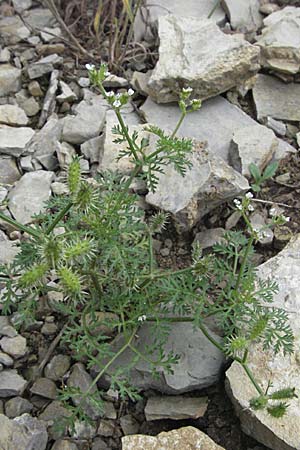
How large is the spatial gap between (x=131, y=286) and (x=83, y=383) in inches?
19.0

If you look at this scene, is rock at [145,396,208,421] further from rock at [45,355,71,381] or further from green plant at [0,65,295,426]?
rock at [45,355,71,381]

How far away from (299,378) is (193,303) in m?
0.51

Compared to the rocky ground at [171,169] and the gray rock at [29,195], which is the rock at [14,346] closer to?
the rocky ground at [171,169]

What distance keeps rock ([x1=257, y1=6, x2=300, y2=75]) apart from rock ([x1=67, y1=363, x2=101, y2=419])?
217 centimetres

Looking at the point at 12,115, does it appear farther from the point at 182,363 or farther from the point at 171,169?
the point at 182,363

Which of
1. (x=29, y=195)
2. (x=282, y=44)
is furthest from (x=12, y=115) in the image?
(x=282, y=44)

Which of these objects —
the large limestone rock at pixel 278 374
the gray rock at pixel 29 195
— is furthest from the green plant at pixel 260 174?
the gray rock at pixel 29 195

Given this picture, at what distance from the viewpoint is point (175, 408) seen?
307 centimetres

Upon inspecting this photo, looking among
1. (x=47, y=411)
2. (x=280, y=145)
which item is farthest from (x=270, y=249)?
(x=47, y=411)

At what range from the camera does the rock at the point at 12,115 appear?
4.18 m

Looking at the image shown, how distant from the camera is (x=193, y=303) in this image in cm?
306

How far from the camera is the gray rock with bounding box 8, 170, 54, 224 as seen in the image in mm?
3699

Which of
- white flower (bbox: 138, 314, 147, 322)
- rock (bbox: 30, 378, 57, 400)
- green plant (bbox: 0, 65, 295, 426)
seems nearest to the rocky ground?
rock (bbox: 30, 378, 57, 400)

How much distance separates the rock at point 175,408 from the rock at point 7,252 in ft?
3.04
